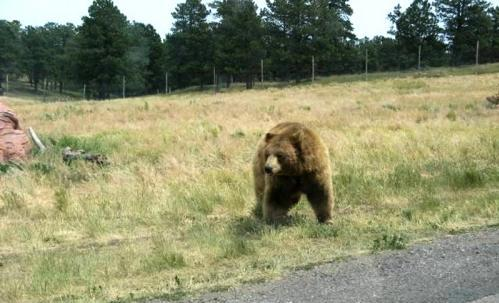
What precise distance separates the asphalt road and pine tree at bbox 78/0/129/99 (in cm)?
7007

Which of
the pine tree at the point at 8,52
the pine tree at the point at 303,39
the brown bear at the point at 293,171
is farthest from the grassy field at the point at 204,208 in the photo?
the pine tree at the point at 8,52

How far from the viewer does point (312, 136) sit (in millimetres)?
7043

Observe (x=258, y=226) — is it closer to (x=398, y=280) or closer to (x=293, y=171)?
(x=293, y=171)

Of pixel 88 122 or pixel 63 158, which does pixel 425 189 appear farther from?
pixel 88 122

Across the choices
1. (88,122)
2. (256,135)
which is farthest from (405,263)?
(88,122)

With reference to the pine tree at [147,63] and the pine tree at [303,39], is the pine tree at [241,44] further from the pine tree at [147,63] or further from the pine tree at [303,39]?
the pine tree at [147,63]

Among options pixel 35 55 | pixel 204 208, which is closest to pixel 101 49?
pixel 35 55

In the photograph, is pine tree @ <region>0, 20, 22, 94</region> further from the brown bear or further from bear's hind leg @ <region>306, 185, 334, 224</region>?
bear's hind leg @ <region>306, 185, 334, 224</region>

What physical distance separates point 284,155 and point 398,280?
6.96 feet

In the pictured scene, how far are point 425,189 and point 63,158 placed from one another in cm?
787

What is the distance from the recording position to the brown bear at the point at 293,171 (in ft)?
22.1

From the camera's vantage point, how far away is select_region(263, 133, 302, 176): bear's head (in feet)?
21.7

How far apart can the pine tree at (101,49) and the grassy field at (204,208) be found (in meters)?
58.4

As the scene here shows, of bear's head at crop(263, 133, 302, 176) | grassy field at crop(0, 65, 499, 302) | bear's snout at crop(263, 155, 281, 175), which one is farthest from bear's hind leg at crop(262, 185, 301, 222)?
bear's snout at crop(263, 155, 281, 175)
